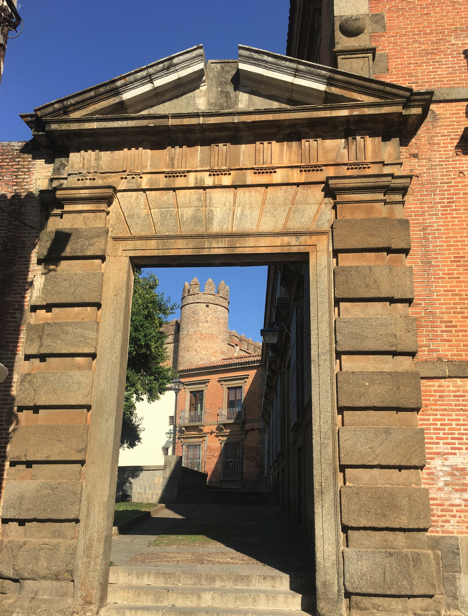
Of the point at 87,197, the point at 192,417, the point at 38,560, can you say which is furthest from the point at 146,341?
the point at 192,417

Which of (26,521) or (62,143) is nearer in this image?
(26,521)

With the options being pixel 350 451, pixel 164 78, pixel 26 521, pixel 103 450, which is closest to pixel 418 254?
pixel 350 451

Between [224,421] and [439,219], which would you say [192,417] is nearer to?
[224,421]

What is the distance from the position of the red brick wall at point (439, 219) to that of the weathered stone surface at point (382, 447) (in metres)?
0.51

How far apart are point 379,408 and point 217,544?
15.9ft

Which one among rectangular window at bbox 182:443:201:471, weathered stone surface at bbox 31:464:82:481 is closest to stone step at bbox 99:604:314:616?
weathered stone surface at bbox 31:464:82:481

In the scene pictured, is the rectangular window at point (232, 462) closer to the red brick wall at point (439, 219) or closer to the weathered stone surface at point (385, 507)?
the red brick wall at point (439, 219)

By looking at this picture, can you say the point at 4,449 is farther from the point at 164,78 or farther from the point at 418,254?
the point at 418,254

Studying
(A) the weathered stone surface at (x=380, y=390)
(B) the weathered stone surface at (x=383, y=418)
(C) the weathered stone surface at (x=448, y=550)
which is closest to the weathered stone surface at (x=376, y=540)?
(C) the weathered stone surface at (x=448, y=550)

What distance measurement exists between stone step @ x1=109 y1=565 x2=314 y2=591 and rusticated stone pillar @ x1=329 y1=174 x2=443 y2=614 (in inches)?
37.2

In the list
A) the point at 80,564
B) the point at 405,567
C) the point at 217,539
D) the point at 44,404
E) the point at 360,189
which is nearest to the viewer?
the point at 405,567

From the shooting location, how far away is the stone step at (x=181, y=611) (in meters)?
5.96

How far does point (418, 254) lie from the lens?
7.40 m

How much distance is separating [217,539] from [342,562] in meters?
4.84
